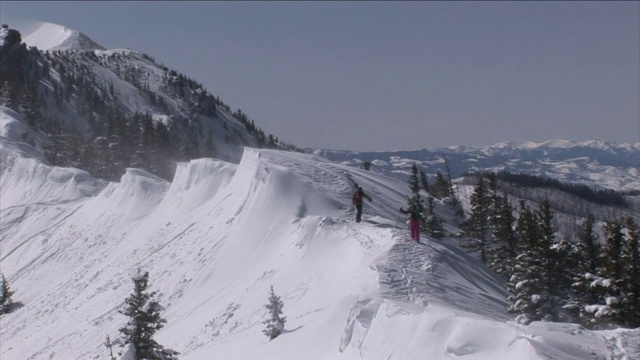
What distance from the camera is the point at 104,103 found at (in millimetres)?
170625

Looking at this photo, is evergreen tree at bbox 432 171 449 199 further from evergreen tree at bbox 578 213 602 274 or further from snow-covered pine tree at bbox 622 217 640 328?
snow-covered pine tree at bbox 622 217 640 328

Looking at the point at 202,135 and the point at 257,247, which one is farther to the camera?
the point at 202,135

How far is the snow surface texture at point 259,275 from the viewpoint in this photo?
1517cm

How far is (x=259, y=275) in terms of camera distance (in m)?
28.3

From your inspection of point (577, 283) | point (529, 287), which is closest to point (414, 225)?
point (529, 287)

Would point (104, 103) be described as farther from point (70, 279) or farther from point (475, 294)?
point (475, 294)

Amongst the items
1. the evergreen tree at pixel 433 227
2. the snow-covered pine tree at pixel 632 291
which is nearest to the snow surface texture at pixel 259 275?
the evergreen tree at pixel 433 227

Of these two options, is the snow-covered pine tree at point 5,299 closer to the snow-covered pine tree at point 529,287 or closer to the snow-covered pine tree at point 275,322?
the snow-covered pine tree at point 275,322

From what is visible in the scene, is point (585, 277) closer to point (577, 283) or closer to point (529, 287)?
point (577, 283)

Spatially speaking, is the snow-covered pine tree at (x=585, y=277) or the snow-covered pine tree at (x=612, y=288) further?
the snow-covered pine tree at (x=585, y=277)

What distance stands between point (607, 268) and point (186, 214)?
86.7ft

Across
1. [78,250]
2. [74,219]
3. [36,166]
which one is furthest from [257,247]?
[36,166]

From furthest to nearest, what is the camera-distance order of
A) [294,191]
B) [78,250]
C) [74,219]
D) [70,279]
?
[74,219]
[78,250]
[70,279]
[294,191]

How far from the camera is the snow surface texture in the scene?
49.8 feet
